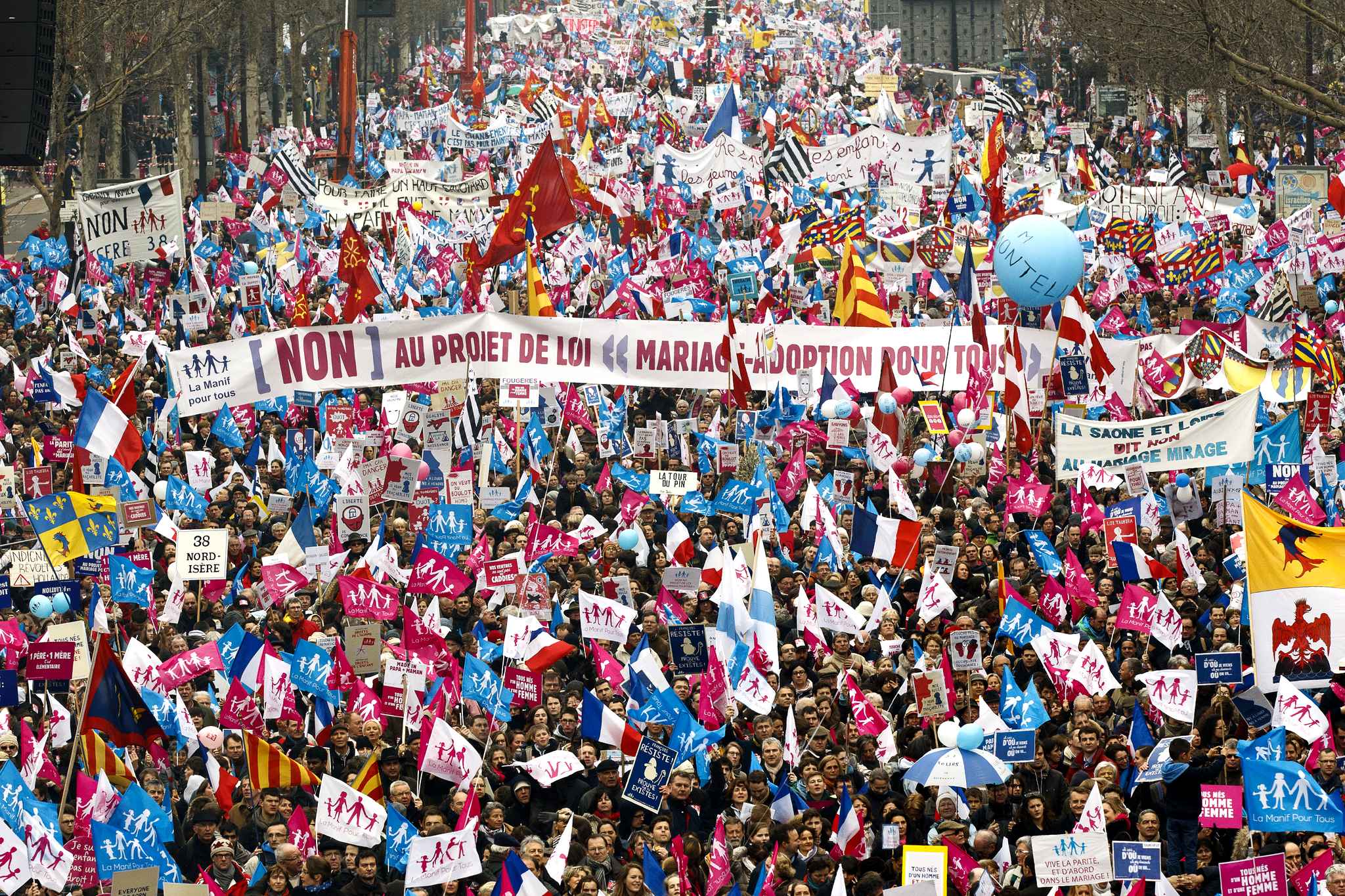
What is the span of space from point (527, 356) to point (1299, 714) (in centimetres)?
912

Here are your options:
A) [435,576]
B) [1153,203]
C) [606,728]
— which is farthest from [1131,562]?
[1153,203]

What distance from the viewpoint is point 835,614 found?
14344 mm

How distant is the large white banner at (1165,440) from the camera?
16.5 meters

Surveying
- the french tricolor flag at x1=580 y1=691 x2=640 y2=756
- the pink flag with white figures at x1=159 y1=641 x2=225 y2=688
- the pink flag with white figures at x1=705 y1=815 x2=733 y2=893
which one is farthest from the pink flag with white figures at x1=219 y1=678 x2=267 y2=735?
the pink flag with white figures at x1=705 y1=815 x2=733 y2=893

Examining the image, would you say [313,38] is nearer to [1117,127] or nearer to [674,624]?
[1117,127]

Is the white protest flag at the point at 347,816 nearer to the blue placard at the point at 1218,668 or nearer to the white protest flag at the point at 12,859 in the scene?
the white protest flag at the point at 12,859

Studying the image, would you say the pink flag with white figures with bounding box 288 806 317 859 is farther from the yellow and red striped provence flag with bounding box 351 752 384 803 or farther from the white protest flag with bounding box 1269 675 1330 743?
the white protest flag with bounding box 1269 675 1330 743

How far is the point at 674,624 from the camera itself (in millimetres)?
13758

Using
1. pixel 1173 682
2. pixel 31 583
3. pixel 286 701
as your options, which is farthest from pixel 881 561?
pixel 31 583

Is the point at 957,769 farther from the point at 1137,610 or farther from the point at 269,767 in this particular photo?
the point at 269,767

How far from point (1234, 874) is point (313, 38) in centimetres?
7091

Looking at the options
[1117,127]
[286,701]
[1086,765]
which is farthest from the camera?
[1117,127]

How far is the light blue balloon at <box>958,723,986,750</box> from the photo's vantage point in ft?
39.2

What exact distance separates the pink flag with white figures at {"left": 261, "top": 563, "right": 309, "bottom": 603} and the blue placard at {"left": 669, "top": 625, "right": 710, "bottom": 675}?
3.24 meters
